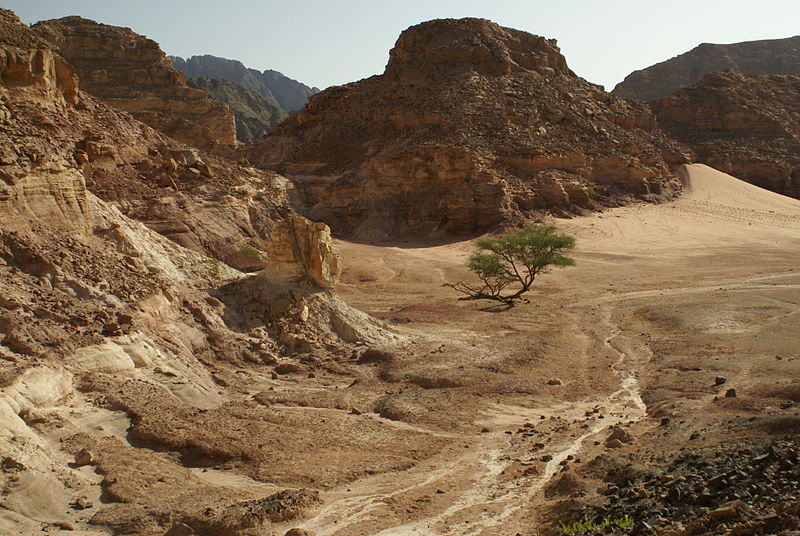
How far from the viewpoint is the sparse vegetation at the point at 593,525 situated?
19.0ft

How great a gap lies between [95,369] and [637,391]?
8.10 m

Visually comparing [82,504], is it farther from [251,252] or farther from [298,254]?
[251,252]

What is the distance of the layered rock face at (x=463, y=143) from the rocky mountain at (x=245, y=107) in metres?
35.3

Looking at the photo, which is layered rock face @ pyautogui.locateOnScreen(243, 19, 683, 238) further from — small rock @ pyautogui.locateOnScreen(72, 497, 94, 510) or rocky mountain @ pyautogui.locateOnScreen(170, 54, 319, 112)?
rocky mountain @ pyautogui.locateOnScreen(170, 54, 319, 112)

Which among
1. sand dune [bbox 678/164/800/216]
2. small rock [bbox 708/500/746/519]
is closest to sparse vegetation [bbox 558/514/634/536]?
small rock [bbox 708/500/746/519]

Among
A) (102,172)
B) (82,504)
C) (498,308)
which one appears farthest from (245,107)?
(82,504)

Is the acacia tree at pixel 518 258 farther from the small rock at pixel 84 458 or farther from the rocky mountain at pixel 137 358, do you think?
the small rock at pixel 84 458

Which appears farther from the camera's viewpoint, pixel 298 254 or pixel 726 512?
pixel 298 254

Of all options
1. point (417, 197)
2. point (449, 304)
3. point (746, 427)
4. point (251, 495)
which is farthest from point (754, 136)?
point (251, 495)

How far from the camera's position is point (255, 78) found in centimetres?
13175

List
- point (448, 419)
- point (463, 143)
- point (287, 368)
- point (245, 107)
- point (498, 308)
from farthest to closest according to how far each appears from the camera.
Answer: point (245, 107) < point (463, 143) < point (498, 308) < point (287, 368) < point (448, 419)

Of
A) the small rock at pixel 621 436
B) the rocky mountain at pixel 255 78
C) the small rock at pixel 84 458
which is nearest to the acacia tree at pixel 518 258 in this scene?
the small rock at pixel 621 436

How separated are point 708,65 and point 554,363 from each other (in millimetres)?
82106

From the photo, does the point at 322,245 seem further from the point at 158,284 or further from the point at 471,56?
the point at 471,56
